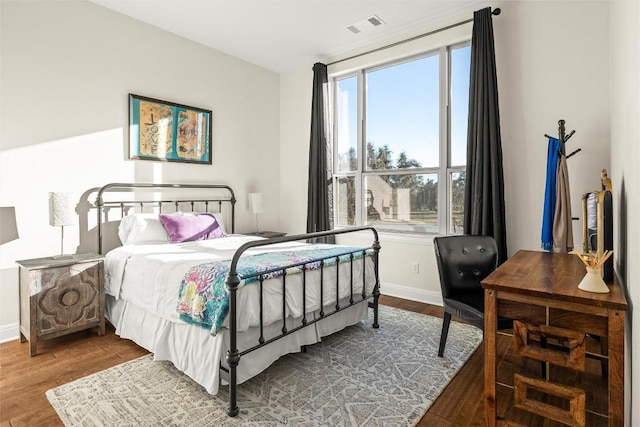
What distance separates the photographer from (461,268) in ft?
8.55

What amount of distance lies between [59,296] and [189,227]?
3.91 feet

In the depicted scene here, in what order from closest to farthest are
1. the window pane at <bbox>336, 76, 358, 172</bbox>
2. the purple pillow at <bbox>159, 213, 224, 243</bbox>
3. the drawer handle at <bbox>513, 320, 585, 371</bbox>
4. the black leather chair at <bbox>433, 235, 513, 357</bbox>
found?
the drawer handle at <bbox>513, 320, 585, 371</bbox>
the black leather chair at <bbox>433, 235, 513, 357</bbox>
the purple pillow at <bbox>159, 213, 224, 243</bbox>
the window pane at <bbox>336, 76, 358, 172</bbox>

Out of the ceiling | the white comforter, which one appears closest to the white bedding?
the white comforter

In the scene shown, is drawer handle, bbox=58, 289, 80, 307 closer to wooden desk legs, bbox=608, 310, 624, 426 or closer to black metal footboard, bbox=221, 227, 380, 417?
black metal footboard, bbox=221, 227, 380, 417

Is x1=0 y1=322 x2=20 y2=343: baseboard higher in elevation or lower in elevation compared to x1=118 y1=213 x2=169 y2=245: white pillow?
lower

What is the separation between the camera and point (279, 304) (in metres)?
2.18

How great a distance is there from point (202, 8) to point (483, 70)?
2.74m

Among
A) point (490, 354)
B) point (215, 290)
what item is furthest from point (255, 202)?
point (490, 354)

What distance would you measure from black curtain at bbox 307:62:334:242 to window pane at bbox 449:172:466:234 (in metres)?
1.49

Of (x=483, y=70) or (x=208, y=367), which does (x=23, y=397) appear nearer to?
(x=208, y=367)

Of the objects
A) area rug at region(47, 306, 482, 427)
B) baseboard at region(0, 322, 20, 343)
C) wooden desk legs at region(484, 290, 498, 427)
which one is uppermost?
wooden desk legs at region(484, 290, 498, 427)

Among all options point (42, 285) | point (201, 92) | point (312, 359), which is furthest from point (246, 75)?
point (312, 359)

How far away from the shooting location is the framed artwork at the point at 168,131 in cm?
356

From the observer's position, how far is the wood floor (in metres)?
1.83
